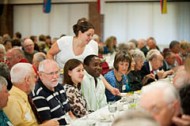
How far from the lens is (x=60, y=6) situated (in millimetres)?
16406

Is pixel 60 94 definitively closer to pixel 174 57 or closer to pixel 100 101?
pixel 100 101

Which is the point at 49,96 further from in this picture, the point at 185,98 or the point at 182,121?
the point at 182,121

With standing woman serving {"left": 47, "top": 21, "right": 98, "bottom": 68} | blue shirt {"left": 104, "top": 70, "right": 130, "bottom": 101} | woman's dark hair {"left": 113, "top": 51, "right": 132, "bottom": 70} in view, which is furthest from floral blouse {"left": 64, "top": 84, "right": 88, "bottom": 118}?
woman's dark hair {"left": 113, "top": 51, "right": 132, "bottom": 70}

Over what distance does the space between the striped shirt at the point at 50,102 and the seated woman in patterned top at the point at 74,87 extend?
0.20 meters

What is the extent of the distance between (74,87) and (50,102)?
0.58 metres

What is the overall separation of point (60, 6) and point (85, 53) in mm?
11080

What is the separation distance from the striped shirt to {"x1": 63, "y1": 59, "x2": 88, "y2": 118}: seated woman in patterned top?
7.9 inches

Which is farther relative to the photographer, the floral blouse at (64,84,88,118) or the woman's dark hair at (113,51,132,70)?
the woman's dark hair at (113,51,132,70)

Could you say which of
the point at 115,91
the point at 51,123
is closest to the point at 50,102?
the point at 51,123

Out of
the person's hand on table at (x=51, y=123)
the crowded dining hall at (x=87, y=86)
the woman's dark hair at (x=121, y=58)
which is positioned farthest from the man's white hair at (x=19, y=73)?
the woman's dark hair at (x=121, y=58)

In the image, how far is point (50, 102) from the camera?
A: 4059 mm

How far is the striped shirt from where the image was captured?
156 inches

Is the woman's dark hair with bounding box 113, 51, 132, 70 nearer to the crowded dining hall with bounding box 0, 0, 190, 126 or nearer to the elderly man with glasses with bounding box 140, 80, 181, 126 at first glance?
the crowded dining hall with bounding box 0, 0, 190, 126

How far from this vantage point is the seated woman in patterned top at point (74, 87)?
14.8 feet
